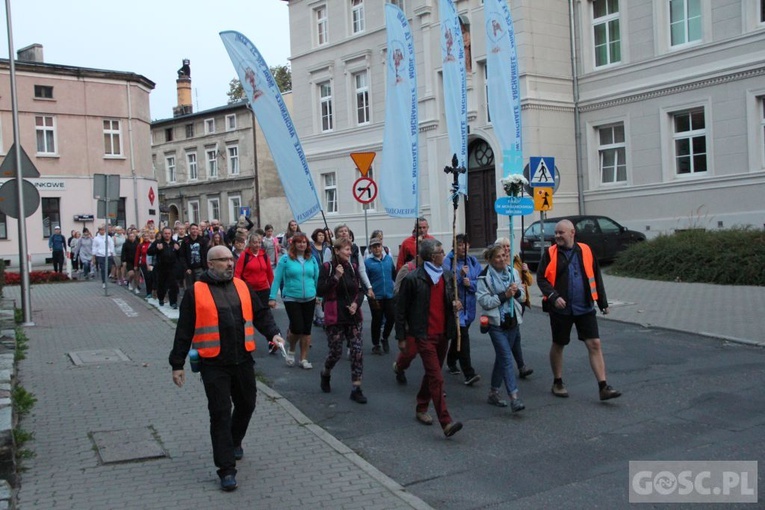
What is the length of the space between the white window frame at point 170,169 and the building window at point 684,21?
41654 millimetres

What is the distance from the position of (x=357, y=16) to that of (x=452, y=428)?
28739 mm

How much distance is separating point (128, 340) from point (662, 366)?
780 cm

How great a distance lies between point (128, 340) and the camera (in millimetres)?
12414

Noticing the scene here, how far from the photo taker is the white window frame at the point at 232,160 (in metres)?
52.4

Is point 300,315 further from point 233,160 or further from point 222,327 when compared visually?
point 233,160

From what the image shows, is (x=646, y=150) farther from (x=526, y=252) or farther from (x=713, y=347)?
(x=713, y=347)

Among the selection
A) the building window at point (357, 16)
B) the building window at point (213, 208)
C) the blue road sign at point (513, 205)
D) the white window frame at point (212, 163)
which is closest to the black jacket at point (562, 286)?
the blue road sign at point (513, 205)

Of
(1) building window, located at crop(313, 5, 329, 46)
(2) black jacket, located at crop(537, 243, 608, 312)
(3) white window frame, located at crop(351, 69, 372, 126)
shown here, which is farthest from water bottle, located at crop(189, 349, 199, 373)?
(1) building window, located at crop(313, 5, 329, 46)

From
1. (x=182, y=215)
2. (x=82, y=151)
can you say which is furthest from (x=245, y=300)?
(x=182, y=215)

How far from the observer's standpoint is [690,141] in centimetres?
2317

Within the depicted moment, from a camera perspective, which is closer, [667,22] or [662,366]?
[662,366]

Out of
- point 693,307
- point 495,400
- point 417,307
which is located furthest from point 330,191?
point 417,307

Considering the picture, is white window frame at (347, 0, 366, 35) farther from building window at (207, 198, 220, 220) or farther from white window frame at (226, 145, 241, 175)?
building window at (207, 198, 220, 220)

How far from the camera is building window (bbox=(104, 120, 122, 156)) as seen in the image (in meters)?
41.8
